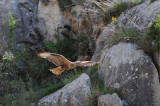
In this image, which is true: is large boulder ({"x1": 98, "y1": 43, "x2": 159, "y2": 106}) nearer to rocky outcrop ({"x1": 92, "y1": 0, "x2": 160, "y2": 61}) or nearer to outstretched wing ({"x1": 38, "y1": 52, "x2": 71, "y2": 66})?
rocky outcrop ({"x1": 92, "y1": 0, "x2": 160, "y2": 61})

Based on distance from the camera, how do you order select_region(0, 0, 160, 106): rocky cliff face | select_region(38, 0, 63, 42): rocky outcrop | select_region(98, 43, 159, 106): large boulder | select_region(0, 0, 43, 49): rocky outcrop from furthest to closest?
select_region(38, 0, 63, 42): rocky outcrop < select_region(0, 0, 43, 49): rocky outcrop < select_region(0, 0, 160, 106): rocky cliff face < select_region(98, 43, 159, 106): large boulder

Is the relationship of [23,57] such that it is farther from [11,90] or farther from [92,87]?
[92,87]

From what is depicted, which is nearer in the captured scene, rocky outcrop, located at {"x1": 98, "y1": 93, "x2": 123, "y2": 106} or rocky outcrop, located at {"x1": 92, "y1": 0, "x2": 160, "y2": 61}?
rocky outcrop, located at {"x1": 98, "y1": 93, "x2": 123, "y2": 106}

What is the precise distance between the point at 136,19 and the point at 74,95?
2742 mm

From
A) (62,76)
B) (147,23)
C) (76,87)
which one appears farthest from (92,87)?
(62,76)

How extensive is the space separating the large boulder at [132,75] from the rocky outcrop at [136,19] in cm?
72

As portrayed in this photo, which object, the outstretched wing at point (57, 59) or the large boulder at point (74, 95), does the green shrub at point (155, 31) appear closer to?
the large boulder at point (74, 95)

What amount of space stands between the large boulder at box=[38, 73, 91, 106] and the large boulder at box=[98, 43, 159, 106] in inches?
21.1

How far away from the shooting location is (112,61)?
743 cm

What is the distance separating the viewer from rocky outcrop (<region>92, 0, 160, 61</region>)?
290 inches

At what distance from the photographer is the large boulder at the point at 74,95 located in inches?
278

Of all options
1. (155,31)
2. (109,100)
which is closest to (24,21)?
(109,100)

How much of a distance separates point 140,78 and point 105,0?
508 cm

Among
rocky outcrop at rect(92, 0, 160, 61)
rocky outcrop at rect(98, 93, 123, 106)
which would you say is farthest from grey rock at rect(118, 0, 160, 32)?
rocky outcrop at rect(98, 93, 123, 106)
